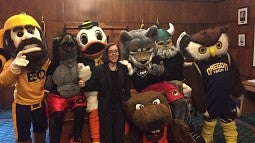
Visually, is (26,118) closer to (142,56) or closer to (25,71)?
(25,71)

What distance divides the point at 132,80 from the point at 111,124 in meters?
0.52

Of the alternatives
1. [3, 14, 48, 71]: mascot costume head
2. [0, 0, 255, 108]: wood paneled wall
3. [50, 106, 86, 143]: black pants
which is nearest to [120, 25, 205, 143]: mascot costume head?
[50, 106, 86, 143]: black pants

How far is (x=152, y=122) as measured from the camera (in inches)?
75.2

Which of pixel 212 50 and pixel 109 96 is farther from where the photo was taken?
pixel 212 50

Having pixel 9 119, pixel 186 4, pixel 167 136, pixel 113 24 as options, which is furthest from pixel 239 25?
pixel 9 119

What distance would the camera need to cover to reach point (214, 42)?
2.59 meters

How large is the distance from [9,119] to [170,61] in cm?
299

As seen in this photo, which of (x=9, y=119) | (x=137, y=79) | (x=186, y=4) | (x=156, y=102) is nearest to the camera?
(x=156, y=102)

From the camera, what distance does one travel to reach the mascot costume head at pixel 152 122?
193 cm

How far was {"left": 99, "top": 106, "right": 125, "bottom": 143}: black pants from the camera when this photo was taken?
2.27 metres

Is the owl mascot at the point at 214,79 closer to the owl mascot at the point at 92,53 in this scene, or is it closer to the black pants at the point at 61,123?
the owl mascot at the point at 92,53

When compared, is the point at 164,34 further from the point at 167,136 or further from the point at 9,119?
the point at 9,119

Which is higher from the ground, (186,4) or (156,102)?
(186,4)

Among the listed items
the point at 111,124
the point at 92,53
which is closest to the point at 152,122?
the point at 111,124
